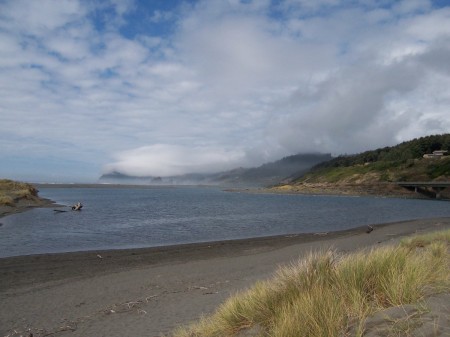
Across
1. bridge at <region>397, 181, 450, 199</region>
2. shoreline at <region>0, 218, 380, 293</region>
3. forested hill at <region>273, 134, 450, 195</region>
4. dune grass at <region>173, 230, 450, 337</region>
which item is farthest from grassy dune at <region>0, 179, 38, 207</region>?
bridge at <region>397, 181, 450, 199</region>

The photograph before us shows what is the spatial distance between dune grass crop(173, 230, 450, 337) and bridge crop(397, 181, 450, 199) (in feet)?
420

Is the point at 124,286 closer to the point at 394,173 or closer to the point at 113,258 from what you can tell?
the point at 113,258

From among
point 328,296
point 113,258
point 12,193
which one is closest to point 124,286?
point 113,258

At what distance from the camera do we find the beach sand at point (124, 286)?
34.4 ft

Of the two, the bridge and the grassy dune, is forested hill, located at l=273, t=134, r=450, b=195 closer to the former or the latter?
the bridge

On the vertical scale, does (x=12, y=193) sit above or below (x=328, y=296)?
above

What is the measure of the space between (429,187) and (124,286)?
13107 cm

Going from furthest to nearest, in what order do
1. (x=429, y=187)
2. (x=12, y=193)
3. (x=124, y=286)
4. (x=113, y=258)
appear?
(x=429, y=187), (x=12, y=193), (x=113, y=258), (x=124, y=286)

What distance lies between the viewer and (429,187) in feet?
415

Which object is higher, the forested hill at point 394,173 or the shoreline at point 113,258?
the forested hill at point 394,173

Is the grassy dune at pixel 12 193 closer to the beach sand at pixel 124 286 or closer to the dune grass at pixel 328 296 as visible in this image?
the beach sand at pixel 124 286

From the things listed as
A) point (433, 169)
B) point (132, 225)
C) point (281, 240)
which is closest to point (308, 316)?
point (281, 240)

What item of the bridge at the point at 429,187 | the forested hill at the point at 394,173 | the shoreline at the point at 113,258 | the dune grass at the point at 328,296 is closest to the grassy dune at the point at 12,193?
the shoreline at the point at 113,258

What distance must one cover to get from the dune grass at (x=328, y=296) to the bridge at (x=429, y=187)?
420 ft
